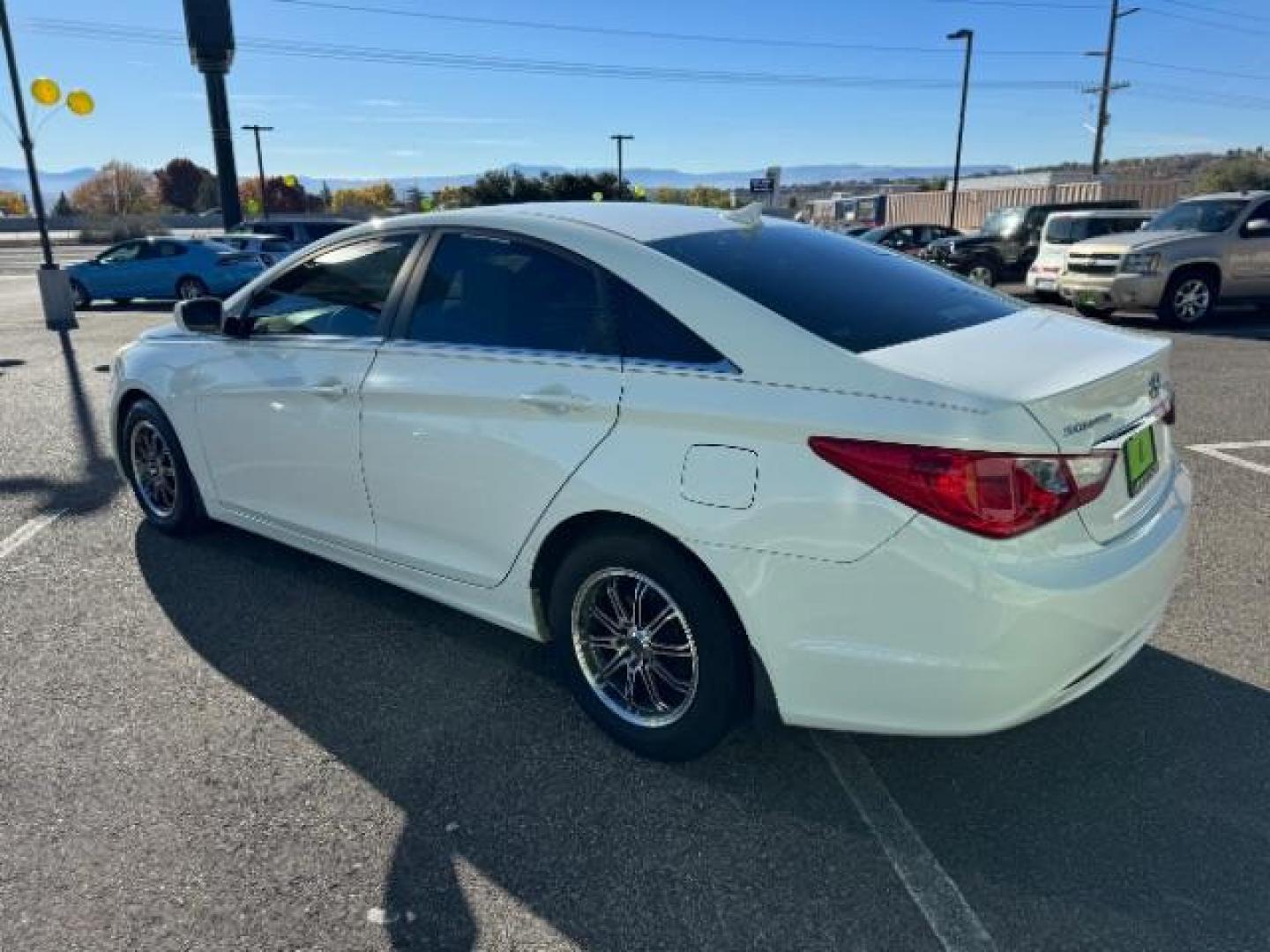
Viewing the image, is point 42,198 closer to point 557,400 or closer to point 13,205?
point 557,400

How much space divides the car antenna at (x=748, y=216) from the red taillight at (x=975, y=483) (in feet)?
4.64

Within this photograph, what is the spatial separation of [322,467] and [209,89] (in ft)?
78.2

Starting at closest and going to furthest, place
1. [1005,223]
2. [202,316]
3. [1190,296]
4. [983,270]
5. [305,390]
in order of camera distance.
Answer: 1. [305,390]
2. [202,316]
3. [1190,296]
4. [983,270]
5. [1005,223]

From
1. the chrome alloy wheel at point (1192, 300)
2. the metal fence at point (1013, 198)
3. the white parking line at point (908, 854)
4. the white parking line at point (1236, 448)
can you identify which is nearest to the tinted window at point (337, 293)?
the white parking line at point (908, 854)

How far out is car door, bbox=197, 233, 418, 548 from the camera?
3.55 metres

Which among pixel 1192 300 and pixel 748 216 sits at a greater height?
pixel 748 216

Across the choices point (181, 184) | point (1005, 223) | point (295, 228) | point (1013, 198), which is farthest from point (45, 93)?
point (181, 184)

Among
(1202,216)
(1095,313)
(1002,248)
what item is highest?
(1202,216)

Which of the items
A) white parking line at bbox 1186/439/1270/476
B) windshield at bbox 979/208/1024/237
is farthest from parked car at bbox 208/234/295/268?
white parking line at bbox 1186/439/1270/476

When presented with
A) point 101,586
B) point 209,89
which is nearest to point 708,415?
point 101,586

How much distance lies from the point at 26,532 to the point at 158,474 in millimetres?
880

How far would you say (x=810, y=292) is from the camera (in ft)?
9.32

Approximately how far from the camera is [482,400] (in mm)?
3041

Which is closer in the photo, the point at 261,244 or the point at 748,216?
the point at 748,216
